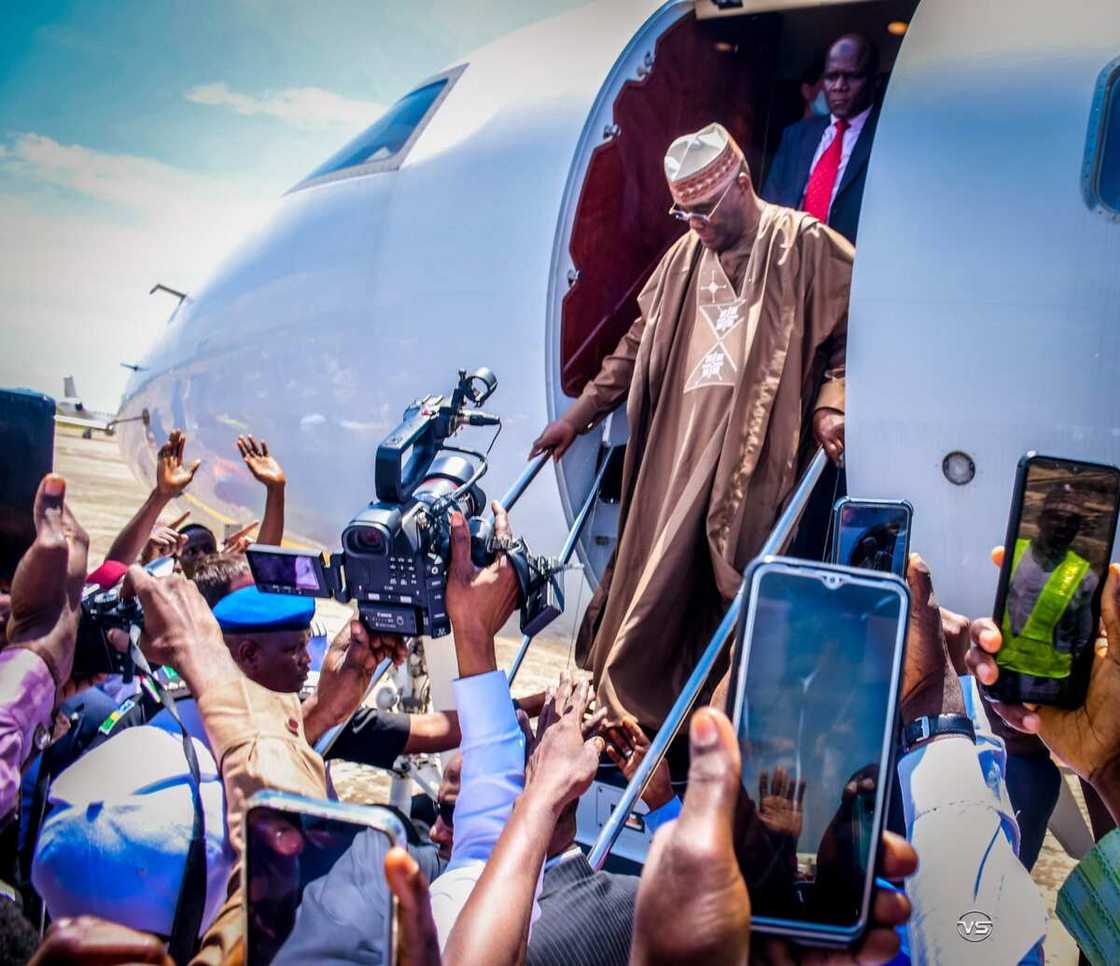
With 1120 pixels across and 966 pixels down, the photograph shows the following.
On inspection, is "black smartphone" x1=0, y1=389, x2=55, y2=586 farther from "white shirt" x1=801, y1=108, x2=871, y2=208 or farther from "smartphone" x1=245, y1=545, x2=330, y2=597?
"white shirt" x1=801, y1=108, x2=871, y2=208

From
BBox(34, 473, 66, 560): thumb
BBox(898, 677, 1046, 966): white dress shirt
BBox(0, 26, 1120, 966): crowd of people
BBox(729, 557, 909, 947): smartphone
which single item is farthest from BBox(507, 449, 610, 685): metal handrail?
BBox(729, 557, 909, 947): smartphone

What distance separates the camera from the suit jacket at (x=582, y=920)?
1.40 metres

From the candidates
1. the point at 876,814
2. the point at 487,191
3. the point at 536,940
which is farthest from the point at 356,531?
the point at 487,191

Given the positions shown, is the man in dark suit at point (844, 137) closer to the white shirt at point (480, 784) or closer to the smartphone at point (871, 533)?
the smartphone at point (871, 533)

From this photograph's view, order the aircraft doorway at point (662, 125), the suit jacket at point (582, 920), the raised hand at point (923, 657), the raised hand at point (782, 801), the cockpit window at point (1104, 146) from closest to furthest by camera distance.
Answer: the raised hand at point (782, 801)
the suit jacket at point (582, 920)
the raised hand at point (923, 657)
the cockpit window at point (1104, 146)
the aircraft doorway at point (662, 125)

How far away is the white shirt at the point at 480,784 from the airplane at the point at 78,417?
3.17 feet

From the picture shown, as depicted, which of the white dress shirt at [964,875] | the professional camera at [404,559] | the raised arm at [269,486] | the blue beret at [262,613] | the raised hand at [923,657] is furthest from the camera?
the raised arm at [269,486]

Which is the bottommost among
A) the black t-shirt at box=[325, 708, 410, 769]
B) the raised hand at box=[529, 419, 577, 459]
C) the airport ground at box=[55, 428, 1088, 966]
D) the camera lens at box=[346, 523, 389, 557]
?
the airport ground at box=[55, 428, 1088, 966]

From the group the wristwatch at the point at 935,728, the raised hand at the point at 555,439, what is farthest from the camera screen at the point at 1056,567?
the raised hand at the point at 555,439

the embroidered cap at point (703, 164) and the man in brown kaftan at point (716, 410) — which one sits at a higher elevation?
the embroidered cap at point (703, 164)

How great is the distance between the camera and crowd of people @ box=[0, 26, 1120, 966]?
87 centimetres

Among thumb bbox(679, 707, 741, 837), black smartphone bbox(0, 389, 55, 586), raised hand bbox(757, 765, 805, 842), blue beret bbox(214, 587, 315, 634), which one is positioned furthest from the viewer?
blue beret bbox(214, 587, 315, 634)

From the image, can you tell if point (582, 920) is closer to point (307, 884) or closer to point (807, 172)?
point (307, 884)

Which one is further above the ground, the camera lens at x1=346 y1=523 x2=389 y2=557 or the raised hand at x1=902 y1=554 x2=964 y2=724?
the camera lens at x1=346 y1=523 x2=389 y2=557
